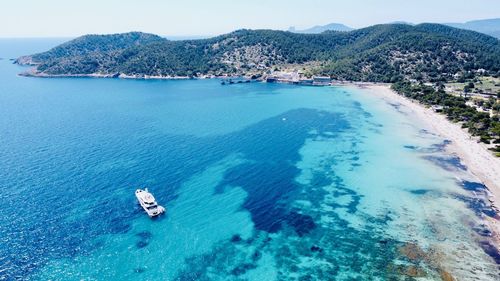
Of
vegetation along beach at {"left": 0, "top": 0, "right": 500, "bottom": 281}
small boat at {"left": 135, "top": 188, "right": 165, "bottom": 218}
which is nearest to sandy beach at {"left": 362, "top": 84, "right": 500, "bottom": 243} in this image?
vegetation along beach at {"left": 0, "top": 0, "right": 500, "bottom": 281}

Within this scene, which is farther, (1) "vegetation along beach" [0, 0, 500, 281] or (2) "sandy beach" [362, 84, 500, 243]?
(2) "sandy beach" [362, 84, 500, 243]

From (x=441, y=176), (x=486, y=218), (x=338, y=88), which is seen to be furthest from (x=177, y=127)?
(x=338, y=88)

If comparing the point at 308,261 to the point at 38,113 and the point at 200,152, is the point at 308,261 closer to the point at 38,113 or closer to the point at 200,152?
the point at 200,152

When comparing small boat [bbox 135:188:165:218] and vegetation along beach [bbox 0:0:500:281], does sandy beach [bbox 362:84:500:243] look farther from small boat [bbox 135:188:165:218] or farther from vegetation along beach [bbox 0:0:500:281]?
small boat [bbox 135:188:165:218]

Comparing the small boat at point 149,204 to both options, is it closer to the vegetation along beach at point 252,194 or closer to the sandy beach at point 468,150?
the vegetation along beach at point 252,194

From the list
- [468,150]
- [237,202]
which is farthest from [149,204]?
[468,150]

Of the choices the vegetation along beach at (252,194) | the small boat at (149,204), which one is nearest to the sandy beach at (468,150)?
the vegetation along beach at (252,194)

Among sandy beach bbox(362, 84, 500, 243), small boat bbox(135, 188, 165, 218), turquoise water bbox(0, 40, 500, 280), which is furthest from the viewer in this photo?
sandy beach bbox(362, 84, 500, 243)
